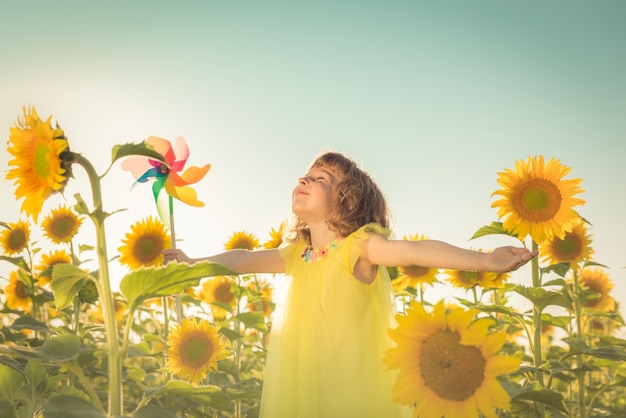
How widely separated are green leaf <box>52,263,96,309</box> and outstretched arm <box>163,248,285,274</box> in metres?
1.06

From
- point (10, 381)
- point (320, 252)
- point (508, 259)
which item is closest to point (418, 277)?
point (320, 252)

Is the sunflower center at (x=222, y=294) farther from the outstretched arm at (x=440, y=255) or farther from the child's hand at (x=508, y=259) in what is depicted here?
the child's hand at (x=508, y=259)

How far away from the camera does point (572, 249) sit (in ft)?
11.6

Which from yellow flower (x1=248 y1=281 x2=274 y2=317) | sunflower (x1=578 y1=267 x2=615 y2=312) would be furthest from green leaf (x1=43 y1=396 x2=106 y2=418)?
sunflower (x1=578 y1=267 x2=615 y2=312)

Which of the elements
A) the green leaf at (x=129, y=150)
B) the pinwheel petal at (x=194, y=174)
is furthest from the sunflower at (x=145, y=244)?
the green leaf at (x=129, y=150)

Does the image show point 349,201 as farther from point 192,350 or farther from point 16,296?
point 16,296

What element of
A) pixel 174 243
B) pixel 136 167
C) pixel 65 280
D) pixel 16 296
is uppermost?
pixel 136 167

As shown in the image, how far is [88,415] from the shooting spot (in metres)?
1.47

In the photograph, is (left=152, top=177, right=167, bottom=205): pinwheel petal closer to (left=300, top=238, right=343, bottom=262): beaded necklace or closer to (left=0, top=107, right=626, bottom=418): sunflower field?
(left=0, top=107, right=626, bottom=418): sunflower field

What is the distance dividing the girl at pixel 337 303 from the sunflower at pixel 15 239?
206 centimetres

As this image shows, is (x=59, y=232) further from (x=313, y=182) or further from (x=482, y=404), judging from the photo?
(x=482, y=404)

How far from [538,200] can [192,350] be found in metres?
1.89

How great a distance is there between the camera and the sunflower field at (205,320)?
62.8 inches

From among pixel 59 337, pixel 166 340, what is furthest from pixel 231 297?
pixel 59 337
